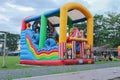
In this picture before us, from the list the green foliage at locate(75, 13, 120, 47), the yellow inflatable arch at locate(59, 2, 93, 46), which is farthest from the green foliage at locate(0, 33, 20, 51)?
the yellow inflatable arch at locate(59, 2, 93, 46)

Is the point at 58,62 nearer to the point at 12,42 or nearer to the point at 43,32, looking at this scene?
the point at 43,32

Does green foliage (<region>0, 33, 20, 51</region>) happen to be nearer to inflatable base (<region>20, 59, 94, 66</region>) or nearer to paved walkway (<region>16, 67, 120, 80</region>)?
inflatable base (<region>20, 59, 94, 66</region>)

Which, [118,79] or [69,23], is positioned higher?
[69,23]

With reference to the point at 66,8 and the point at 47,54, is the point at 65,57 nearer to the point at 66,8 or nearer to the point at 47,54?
the point at 47,54

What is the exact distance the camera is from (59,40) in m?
16.7

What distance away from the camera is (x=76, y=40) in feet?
57.2

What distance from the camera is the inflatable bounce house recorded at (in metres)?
16.8

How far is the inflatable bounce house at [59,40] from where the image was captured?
55.0ft

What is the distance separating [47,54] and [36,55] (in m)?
1.60

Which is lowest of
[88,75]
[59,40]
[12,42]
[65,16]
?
[88,75]

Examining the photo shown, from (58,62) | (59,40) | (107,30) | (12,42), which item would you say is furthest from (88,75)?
(12,42)

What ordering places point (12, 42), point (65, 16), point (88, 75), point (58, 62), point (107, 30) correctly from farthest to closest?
point (12, 42) < point (107, 30) < point (65, 16) < point (58, 62) < point (88, 75)

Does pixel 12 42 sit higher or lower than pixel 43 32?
higher

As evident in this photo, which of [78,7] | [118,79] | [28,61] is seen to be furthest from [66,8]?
[118,79]
